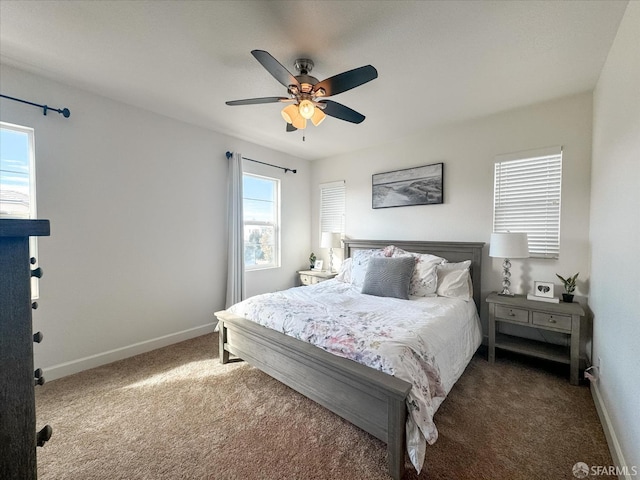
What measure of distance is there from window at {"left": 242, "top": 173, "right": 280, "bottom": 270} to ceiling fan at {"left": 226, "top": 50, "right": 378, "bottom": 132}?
197 centimetres

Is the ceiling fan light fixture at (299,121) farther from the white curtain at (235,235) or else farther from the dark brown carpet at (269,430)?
the dark brown carpet at (269,430)

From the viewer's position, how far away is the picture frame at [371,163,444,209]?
3393 mm

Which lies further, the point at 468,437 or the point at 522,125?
the point at 522,125

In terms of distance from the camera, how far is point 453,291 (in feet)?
9.19

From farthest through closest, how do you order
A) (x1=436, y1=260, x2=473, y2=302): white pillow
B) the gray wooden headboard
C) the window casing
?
the window casing < the gray wooden headboard < (x1=436, y1=260, x2=473, y2=302): white pillow

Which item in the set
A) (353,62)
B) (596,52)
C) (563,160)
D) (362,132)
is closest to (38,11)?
(353,62)

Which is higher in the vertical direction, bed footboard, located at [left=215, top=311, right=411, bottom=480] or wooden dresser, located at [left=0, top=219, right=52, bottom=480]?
wooden dresser, located at [left=0, top=219, right=52, bottom=480]

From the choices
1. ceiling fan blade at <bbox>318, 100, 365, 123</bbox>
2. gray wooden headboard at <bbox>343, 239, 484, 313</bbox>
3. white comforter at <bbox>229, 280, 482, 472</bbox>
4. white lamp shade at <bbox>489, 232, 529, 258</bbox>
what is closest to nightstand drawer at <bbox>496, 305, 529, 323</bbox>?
white comforter at <bbox>229, 280, 482, 472</bbox>

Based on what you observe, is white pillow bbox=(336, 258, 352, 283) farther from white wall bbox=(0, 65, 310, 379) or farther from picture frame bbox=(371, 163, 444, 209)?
white wall bbox=(0, 65, 310, 379)

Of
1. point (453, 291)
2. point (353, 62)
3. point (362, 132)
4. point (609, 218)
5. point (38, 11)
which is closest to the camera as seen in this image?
point (38, 11)

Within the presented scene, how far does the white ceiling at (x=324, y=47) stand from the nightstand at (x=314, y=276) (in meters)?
2.36

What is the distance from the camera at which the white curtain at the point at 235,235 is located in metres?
3.54

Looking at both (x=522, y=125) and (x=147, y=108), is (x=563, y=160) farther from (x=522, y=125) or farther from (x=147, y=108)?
(x=147, y=108)

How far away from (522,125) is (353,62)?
6.57 feet
